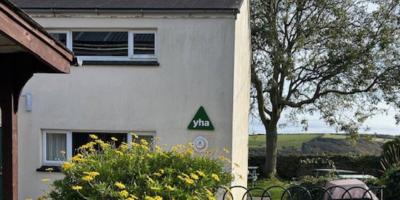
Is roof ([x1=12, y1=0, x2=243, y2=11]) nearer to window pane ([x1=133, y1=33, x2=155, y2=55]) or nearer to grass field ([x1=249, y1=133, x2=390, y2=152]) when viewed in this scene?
window pane ([x1=133, y1=33, x2=155, y2=55])

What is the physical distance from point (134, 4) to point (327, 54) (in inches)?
611

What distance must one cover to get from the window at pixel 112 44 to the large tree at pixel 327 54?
45.2ft

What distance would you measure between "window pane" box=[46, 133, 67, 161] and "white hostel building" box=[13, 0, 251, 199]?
0.03 metres

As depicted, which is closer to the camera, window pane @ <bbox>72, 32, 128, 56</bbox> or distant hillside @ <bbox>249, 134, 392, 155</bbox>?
window pane @ <bbox>72, 32, 128, 56</bbox>

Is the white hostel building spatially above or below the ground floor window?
above

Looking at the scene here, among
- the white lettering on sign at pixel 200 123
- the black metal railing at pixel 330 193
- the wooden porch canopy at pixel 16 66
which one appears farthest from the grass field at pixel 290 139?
the wooden porch canopy at pixel 16 66

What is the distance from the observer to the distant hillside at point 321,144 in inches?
1114

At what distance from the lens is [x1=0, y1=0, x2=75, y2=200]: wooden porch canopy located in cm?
453

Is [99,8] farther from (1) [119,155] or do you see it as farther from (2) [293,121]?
(2) [293,121]

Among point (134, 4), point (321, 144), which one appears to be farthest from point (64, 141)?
point (321, 144)

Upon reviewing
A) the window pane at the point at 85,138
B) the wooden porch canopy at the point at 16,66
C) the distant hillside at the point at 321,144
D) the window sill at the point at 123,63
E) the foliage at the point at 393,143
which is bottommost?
the distant hillside at the point at 321,144

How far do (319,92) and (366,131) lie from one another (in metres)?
3.16

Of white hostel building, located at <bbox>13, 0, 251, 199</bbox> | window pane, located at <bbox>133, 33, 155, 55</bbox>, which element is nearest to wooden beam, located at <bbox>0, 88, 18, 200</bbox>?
white hostel building, located at <bbox>13, 0, 251, 199</bbox>

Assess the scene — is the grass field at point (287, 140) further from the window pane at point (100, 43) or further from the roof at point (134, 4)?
the roof at point (134, 4)
